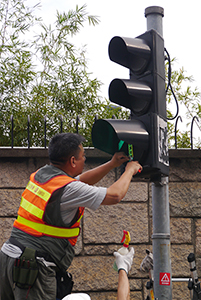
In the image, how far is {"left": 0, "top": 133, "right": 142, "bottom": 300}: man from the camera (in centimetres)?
249

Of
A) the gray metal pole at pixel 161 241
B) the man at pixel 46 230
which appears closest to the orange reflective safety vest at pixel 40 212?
the man at pixel 46 230

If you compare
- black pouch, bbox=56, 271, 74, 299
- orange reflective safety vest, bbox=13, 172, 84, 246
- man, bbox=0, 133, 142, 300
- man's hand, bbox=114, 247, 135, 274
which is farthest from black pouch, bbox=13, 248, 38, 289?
man's hand, bbox=114, 247, 135, 274

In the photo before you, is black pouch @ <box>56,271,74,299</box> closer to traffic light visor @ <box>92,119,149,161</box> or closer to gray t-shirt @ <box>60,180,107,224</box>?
gray t-shirt @ <box>60,180,107,224</box>

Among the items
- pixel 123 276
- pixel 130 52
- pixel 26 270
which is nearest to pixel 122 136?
pixel 130 52

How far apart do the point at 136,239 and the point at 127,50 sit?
216 centimetres

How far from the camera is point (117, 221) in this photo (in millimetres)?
4070

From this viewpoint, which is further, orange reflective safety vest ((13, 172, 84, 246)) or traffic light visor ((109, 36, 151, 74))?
traffic light visor ((109, 36, 151, 74))

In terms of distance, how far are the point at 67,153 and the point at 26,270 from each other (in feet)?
2.83

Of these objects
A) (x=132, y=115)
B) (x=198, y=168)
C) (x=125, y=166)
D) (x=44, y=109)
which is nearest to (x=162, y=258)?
(x=125, y=166)

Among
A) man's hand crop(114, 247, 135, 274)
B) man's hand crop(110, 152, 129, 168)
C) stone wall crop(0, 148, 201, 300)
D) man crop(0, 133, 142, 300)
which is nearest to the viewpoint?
man's hand crop(114, 247, 135, 274)

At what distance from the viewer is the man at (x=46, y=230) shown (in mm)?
2486

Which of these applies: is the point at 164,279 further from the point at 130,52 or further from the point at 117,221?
the point at 130,52

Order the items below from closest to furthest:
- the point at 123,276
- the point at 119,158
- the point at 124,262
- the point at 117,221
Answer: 1. the point at 123,276
2. the point at 124,262
3. the point at 119,158
4. the point at 117,221

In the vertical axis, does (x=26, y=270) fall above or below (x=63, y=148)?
below
